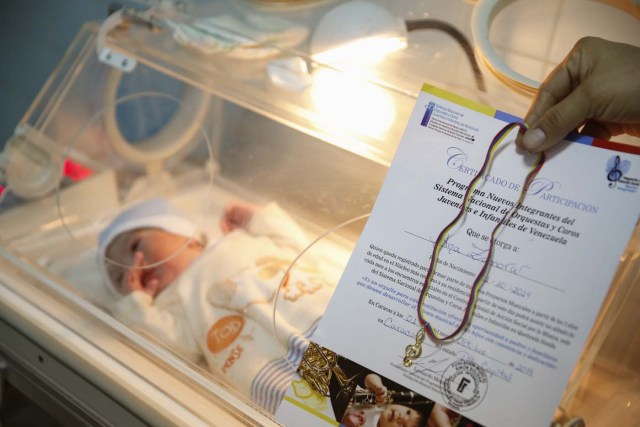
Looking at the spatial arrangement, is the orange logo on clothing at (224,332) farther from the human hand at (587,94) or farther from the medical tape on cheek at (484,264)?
the human hand at (587,94)

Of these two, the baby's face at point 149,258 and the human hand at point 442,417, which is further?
the baby's face at point 149,258

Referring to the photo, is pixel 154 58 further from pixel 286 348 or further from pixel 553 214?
pixel 553 214

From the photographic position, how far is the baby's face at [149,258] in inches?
46.6

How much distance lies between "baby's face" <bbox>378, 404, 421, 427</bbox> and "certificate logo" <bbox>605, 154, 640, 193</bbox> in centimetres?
34

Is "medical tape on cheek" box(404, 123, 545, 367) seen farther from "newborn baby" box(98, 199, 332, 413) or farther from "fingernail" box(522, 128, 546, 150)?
"newborn baby" box(98, 199, 332, 413)

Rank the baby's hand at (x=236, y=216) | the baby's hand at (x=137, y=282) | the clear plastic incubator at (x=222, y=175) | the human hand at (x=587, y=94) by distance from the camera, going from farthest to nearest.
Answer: the baby's hand at (x=236, y=216), the baby's hand at (x=137, y=282), the clear plastic incubator at (x=222, y=175), the human hand at (x=587, y=94)

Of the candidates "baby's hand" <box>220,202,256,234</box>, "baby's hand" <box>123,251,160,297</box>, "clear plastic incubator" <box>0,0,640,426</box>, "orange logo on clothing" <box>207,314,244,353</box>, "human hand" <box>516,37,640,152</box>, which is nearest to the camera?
"human hand" <box>516,37,640,152</box>

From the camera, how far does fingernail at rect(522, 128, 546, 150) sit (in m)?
0.62

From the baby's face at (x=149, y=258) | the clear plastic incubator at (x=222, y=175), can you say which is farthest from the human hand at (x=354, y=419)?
the baby's face at (x=149, y=258)

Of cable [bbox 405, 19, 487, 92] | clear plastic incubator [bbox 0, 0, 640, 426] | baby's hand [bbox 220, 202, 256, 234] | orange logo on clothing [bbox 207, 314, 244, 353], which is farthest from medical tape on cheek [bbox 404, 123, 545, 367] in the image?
baby's hand [bbox 220, 202, 256, 234]

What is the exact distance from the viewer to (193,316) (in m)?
1.09

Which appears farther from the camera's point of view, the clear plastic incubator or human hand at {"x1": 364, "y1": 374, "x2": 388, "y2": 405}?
the clear plastic incubator

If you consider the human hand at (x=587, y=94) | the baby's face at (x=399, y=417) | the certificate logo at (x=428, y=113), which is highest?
the human hand at (x=587, y=94)

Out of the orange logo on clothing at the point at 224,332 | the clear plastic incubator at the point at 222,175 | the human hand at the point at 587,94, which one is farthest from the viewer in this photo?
the orange logo on clothing at the point at 224,332
